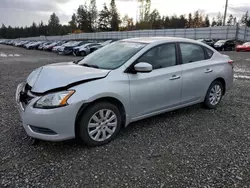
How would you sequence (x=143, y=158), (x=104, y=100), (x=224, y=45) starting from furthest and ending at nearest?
1. (x=224, y=45)
2. (x=104, y=100)
3. (x=143, y=158)

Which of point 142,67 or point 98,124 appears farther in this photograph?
point 142,67

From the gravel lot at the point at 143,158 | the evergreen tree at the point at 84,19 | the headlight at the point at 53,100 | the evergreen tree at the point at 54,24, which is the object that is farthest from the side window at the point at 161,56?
the evergreen tree at the point at 54,24

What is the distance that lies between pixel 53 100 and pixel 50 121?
0.26 m

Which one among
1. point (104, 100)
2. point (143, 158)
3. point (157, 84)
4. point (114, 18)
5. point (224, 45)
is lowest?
point (224, 45)

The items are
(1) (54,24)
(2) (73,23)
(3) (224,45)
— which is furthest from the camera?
(1) (54,24)

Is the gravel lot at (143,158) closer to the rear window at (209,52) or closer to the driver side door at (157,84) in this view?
the driver side door at (157,84)

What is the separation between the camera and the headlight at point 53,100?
2.94 m

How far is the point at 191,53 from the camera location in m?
4.50

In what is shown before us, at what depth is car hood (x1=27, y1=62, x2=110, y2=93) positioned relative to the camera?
121 inches

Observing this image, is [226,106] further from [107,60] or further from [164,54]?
[107,60]

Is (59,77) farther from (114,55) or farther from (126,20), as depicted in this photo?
(126,20)

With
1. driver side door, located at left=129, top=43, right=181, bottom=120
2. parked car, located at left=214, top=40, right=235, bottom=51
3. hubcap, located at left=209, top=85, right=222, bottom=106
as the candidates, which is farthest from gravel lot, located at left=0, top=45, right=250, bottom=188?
parked car, located at left=214, top=40, right=235, bottom=51

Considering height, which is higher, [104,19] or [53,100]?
[104,19]

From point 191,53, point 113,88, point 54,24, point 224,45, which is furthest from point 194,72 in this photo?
point 54,24
